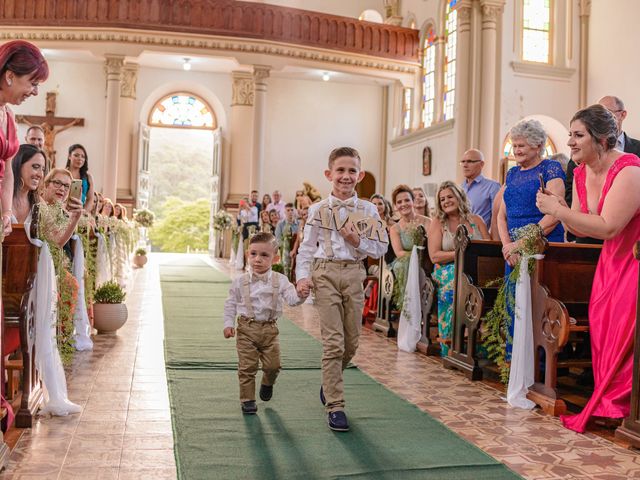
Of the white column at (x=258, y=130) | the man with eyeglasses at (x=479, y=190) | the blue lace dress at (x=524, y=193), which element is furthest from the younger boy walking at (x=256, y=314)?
the white column at (x=258, y=130)

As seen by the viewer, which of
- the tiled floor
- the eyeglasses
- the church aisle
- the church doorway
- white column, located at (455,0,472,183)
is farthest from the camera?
the church doorway

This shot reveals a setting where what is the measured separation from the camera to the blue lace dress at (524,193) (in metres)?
5.25

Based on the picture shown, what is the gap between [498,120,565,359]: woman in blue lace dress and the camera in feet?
17.0

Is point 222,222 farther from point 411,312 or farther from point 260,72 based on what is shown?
point 411,312

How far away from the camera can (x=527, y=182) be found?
5.27 m

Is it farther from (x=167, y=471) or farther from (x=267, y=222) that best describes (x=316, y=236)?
(x=267, y=222)

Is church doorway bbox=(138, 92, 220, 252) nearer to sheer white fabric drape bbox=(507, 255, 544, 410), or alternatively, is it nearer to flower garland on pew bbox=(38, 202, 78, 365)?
flower garland on pew bbox=(38, 202, 78, 365)

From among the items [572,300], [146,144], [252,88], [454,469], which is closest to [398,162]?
[252,88]

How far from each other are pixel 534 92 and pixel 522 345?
43.7ft

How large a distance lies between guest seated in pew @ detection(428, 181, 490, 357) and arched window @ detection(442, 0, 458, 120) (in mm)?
12443

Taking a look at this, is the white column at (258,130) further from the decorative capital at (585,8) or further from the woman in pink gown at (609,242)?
the woman in pink gown at (609,242)

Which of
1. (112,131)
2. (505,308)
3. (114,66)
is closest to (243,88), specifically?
(114,66)

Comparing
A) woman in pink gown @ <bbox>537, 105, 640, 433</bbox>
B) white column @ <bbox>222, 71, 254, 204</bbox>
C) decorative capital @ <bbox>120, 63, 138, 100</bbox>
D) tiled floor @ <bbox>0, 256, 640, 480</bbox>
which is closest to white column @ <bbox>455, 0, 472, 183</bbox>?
white column @ <bbox>222, 71, 254, 204</bbox>

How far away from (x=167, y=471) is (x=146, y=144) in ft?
64.6
